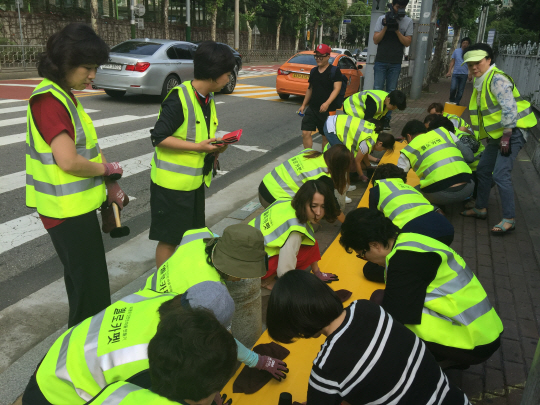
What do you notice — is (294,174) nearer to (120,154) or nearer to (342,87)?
(342,87)

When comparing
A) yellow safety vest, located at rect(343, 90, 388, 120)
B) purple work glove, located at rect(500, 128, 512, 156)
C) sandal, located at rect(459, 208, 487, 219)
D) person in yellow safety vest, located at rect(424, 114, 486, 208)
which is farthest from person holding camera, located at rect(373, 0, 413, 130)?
purple work glove, located at rect(500, 128, 512, 156)

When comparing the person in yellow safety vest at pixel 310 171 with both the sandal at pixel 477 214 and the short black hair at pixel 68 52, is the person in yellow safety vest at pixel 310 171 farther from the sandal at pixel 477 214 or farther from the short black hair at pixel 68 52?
the short black hair at pixel 68 52

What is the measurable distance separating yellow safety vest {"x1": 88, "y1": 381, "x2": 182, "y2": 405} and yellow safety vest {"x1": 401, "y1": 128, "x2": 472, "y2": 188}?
13.8ft

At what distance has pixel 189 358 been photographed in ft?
4.55

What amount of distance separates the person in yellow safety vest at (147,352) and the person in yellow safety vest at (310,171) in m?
2.40

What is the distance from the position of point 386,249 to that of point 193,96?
1.56 m

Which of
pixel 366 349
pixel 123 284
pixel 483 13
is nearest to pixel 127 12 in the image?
pixel 483 13

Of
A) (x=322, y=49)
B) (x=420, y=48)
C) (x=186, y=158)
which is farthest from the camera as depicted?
(x=420, y=48)

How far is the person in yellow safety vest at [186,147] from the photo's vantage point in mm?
3082

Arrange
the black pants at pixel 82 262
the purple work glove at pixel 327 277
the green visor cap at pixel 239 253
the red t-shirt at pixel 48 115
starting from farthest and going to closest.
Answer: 1. the purple work glove at pixel 327 277
2. the black pants at pixel 82 262
3. the green visor cap at pixel 239 253
4. the red t-shirt at pixel 48 115

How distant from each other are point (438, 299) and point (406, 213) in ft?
4.35

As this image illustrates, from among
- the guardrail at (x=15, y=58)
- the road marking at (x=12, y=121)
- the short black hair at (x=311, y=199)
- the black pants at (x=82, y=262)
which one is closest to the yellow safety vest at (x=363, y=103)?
the short black hair at (x=311, y=199)

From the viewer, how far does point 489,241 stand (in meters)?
4.80

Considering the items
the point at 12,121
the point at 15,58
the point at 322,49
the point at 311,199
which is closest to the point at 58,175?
the point at 311,199
